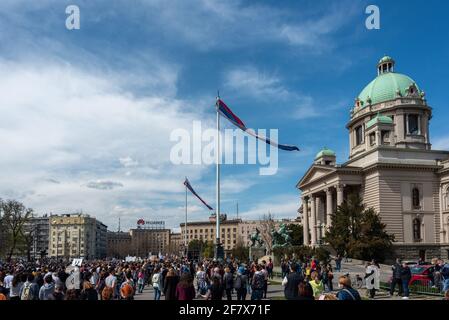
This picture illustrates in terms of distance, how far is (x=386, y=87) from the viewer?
89.5 m

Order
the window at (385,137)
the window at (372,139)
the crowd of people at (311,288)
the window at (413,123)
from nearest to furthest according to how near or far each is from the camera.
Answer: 1. the crowd of people at (311,288)
2. the window at (385,137)
3. the window at (372,139)
4. the window at (413,123)

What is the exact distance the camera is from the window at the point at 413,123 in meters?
85.2

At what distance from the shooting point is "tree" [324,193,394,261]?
5953cm

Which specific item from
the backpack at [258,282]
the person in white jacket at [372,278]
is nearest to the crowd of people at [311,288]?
the backpack at [258,282]

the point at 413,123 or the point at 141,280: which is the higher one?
the point at 413,123

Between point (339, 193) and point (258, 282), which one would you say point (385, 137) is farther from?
point (258, 282)

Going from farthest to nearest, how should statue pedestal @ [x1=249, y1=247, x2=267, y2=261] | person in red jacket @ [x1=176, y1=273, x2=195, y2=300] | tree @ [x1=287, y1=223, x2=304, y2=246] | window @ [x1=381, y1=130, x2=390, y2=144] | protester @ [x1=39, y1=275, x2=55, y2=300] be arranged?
tree @ [x1=287, y1=223, x2=304, y2=246] → window @ [x1=381, y1=130, x2=390, y2=144] → statue pedestal @ [x1=249, y1=247, x2=267, y2=261] → protester @ [x1=39, y1=275, x2=55, y2=300] → person in red jacket @ [x1=176, y1=273, x2=195, y2=300]

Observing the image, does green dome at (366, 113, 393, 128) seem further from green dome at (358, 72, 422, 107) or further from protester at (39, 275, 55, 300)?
protester at (39, 275, 55, 300)

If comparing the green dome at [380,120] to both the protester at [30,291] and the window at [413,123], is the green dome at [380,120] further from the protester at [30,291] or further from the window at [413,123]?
the protester at [30,291]

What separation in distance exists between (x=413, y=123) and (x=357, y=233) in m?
33.4

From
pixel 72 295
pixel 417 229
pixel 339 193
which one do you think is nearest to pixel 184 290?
pixel 72 295

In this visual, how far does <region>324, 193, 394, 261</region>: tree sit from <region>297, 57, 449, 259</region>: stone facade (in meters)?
9.73

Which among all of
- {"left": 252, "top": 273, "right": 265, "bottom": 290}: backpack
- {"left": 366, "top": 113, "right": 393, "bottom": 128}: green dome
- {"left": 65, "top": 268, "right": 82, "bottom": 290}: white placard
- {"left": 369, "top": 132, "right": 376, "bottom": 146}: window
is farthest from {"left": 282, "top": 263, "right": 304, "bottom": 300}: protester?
{"left": 369, "top": 132, "right": 376, "bottom": 146}: window

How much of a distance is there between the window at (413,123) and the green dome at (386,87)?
14.2 ft
